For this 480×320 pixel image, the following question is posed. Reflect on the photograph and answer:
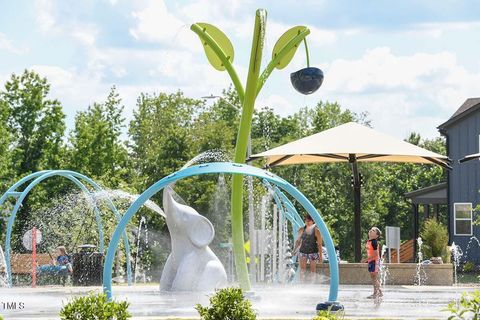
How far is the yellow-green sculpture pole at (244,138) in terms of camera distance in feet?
60.3

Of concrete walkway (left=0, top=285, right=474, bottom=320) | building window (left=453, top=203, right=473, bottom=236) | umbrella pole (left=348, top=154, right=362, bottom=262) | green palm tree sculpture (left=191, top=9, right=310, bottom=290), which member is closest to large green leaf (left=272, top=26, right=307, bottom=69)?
green palm tree sculpture (left=191, top=9, right=310, bottom=290)

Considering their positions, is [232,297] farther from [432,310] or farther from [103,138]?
[103,138]

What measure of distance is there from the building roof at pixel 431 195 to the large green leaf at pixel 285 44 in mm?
24864

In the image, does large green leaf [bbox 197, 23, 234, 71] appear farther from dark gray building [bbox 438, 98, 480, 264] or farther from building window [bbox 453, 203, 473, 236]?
building window [bbox 453, 203, 473, 236]

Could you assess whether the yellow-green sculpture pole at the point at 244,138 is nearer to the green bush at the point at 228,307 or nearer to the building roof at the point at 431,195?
the green bush at the point at 228,307

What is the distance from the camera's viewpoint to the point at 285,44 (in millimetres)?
19344

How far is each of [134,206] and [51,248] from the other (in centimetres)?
2381

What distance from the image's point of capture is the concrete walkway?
51.4 ft

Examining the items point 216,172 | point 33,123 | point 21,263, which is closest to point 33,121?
point 33,123

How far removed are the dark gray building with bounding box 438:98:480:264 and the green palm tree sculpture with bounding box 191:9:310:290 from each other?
20.2 metres

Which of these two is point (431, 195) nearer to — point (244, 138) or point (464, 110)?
point (464, 110)

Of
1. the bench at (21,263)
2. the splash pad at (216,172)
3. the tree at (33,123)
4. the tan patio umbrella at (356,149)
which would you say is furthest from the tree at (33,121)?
the splash pad at (216,172)

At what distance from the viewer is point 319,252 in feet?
76.9

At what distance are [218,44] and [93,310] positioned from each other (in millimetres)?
8992
